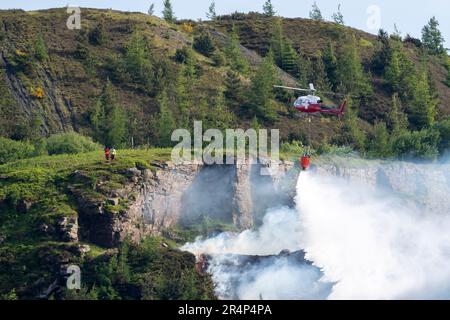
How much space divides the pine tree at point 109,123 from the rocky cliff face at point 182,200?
17.6m

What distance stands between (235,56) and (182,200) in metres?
50.8

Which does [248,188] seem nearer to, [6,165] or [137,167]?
[137,167]

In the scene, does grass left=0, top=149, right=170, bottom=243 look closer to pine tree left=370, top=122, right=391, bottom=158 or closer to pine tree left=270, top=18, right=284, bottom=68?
pine tree left=370, top=122, right=391, bottom=158

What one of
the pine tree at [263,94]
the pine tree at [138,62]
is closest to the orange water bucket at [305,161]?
the pine tree at [263,94]

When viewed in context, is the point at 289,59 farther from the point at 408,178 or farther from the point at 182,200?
the point at 182,200

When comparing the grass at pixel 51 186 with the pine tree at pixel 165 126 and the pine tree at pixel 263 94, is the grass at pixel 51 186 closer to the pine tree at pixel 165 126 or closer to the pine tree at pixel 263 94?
the pine tree at pixel 165 126

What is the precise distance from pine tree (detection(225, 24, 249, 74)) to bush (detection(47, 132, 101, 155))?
36.0 meters

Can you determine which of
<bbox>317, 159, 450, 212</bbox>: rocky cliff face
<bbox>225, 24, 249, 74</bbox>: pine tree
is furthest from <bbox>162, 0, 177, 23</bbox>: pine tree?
<bbox>317, 159, 450, 212</bbox>: rocky cliff face

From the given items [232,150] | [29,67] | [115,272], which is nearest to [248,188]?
[232,150]

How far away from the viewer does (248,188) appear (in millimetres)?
111250

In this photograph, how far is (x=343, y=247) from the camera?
10769 cm

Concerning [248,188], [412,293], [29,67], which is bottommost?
[412,293]

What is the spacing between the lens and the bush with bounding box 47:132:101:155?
119312 millimetres
